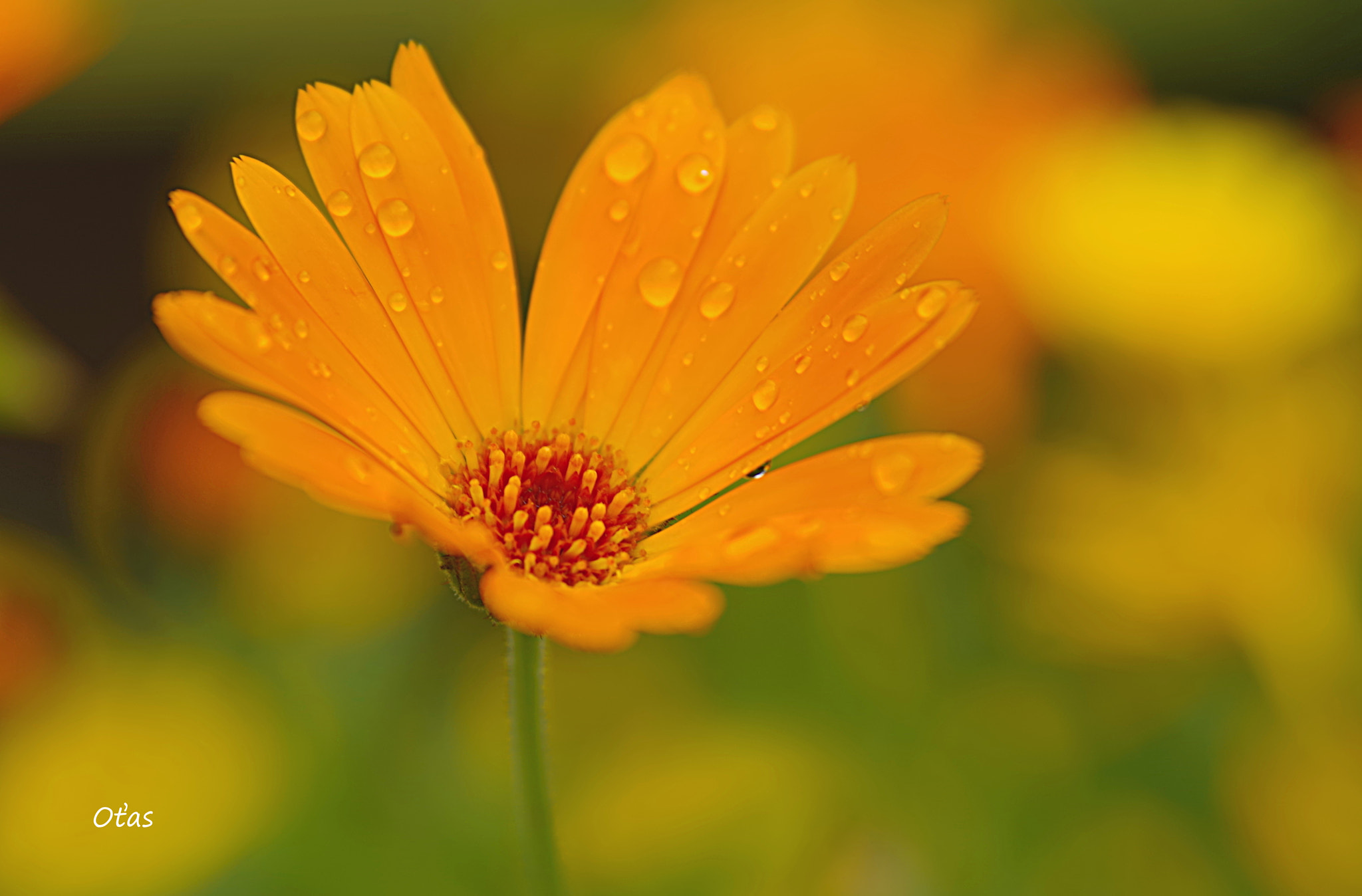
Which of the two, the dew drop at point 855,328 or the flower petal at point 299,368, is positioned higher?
the flower petal at point 299,368

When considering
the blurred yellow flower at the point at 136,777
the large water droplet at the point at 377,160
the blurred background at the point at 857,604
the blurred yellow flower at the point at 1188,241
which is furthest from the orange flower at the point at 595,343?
the blurred yellow flower at the point at 1188,241

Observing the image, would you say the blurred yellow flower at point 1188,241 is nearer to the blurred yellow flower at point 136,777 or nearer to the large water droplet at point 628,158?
the large water droplet at point 628,158

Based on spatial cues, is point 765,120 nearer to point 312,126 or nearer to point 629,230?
point 629,230

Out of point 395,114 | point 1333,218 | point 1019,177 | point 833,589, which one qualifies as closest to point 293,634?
point 833,589

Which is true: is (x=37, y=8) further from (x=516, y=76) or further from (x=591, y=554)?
(x=516, y=76)

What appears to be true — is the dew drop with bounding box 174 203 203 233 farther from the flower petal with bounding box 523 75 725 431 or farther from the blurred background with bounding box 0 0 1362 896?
the blurred background with bounding box 0 0 1362 896
